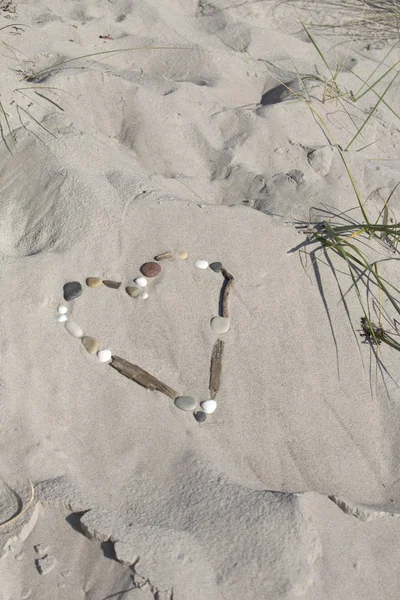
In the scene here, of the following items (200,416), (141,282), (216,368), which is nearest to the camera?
(200,416)

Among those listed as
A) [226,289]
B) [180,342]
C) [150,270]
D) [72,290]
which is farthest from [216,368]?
[72,290]

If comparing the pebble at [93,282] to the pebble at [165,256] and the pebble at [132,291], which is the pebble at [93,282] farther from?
the pebble at [165,256]

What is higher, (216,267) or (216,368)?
(216,267)

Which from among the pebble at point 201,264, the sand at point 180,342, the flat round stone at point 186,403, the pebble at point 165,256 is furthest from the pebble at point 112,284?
the flat round stone at point 186,403

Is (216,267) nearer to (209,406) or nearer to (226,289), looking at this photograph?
(226,289)

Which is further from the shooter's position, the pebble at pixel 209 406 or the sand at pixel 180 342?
the pebble at pixel 209 406

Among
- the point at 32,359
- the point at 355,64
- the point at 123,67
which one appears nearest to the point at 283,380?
the point at 32,359

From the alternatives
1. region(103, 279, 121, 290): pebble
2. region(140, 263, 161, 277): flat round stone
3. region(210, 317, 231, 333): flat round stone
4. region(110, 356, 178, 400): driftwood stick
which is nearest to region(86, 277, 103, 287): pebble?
region(103, 279, 121, 290): pebble
